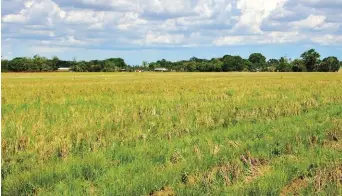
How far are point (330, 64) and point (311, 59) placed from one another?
25.6ft

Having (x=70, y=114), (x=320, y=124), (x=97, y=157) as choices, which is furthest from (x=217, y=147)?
(x=70, y=114)

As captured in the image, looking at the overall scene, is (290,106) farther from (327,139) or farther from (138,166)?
(138,166)

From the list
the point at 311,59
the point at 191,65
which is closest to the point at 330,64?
the point at 311,59

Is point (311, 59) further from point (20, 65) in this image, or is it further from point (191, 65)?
point (20, 65)

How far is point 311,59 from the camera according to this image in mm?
158750

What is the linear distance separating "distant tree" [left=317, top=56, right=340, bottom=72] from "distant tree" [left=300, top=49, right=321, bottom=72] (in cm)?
244

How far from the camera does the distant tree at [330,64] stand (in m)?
153

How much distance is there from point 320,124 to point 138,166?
6484 millimetres

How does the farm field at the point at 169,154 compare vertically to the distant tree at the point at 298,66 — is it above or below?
above

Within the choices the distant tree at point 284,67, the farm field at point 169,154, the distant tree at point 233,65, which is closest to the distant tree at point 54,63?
the distant tree at point 233,65

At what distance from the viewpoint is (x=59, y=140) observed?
974cm

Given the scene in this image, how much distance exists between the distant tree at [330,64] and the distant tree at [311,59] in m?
2.44

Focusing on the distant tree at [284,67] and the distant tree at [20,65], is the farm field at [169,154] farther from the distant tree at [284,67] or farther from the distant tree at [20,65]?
the distant tree at [284,67]

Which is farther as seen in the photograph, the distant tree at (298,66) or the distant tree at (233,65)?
the distant tree at (233,65)
